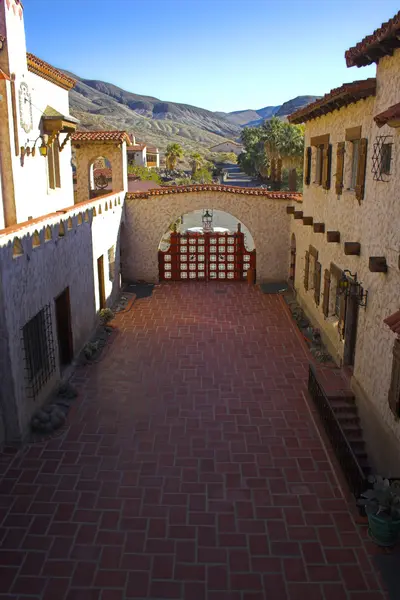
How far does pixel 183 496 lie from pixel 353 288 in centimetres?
571

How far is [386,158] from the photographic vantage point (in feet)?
30.3

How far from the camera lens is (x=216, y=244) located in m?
22.2

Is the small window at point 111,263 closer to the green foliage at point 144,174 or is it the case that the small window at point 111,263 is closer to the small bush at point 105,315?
the small bush at point 105,315

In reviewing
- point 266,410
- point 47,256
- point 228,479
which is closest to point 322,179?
point 266,410

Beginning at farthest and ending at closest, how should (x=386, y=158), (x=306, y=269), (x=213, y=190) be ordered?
(x=213, y=190) → (x=306, y=269) → (x=386, y=158)

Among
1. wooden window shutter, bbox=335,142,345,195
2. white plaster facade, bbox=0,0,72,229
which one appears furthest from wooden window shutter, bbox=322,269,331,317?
white plaster facade, bbox=0,0,72,229

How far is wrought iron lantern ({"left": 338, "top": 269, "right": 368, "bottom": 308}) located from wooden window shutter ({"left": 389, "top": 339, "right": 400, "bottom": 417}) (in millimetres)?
2195

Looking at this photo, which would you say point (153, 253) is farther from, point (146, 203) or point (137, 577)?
point (137, 577)

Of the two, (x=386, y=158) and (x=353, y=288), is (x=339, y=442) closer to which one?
(x=353, y=288)

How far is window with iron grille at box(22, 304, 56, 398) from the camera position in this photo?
9.75 m

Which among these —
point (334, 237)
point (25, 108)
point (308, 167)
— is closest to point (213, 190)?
point (308, 167)

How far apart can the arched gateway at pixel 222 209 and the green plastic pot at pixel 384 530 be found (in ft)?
49.9

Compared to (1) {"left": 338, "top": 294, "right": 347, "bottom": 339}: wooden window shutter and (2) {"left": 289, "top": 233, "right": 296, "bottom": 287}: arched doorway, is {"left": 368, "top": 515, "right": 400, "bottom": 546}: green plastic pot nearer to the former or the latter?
(1) {"left": 338, "top": 294, "right": 347, "bottom": 339}: wooden window shutter

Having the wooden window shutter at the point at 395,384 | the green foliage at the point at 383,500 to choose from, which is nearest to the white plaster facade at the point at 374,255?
the wooden window shutter at the point at 395,384
